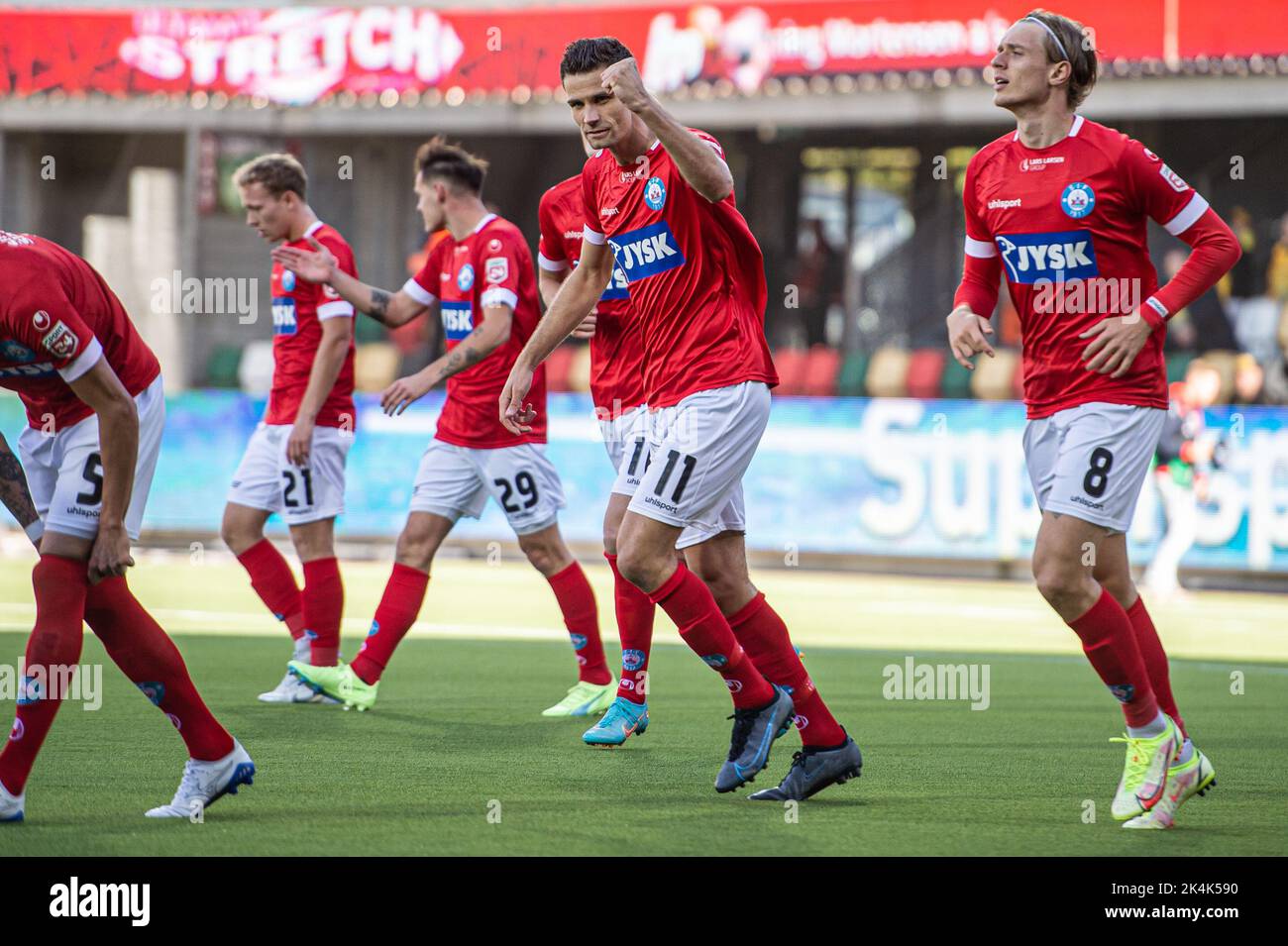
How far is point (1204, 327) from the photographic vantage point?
18.8 meters

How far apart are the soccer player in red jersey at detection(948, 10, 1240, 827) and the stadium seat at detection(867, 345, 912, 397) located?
12822 millimetres

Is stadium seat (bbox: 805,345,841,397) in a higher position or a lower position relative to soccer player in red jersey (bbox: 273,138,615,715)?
higher

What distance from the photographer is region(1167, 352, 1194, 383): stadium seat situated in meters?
16.9

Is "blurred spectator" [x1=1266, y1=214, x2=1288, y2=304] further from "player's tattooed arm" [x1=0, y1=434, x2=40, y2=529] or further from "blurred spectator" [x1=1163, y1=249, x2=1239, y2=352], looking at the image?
"player's tattooed arm" [x1=0, y1=434, x2=40, y2=529]

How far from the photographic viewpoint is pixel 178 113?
2072 cm

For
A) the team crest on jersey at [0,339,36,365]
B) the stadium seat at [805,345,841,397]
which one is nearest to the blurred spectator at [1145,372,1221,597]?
the stadium seat at [805,345,841,397]

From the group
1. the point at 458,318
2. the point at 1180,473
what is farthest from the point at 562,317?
the point at 1180,473

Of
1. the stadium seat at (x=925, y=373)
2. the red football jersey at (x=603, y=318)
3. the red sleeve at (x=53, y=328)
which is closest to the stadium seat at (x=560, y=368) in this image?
Result: the stadium seat at (x=925, y=373)

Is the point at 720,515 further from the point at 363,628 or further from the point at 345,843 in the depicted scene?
the point at 363,628

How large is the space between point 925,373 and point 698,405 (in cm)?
1320

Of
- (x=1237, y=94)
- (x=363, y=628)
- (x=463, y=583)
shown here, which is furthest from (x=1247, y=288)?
(x=363, y=628)

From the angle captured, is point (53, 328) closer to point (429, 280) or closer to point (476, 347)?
point (476, 347)

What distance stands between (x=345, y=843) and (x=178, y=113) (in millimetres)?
17701

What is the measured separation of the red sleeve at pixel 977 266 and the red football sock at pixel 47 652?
291 cm
